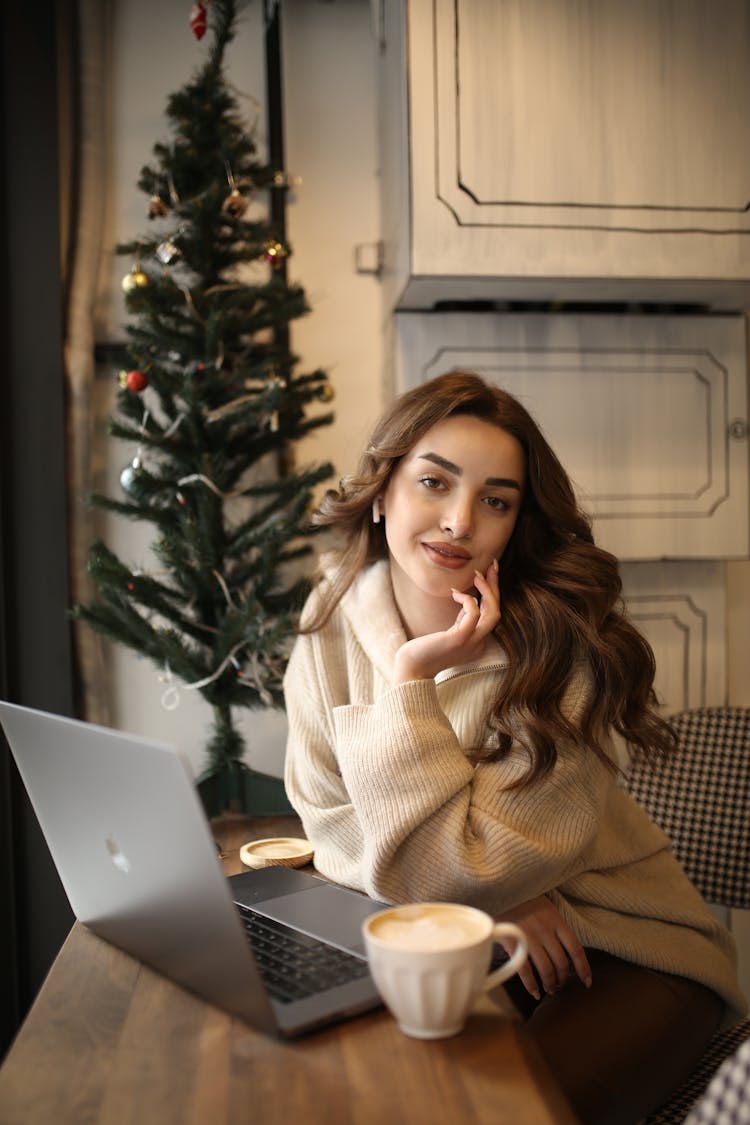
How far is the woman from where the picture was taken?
3.58ft

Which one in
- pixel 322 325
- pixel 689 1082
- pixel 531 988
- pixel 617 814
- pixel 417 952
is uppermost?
pixel 322 325

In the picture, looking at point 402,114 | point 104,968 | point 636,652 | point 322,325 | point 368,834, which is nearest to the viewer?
point 104,968

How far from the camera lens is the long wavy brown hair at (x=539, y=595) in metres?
1.25

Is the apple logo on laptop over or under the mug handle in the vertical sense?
over

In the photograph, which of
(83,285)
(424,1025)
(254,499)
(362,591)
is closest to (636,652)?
(362,591)

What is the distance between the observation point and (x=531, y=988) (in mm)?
1142

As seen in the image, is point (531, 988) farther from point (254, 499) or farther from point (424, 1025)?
point (254, 499)

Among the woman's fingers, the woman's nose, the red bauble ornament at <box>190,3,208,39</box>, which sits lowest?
the woman's fingers

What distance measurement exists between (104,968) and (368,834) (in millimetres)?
334

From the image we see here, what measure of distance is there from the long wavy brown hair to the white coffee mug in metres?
0.43

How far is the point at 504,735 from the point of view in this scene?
48.5 inches

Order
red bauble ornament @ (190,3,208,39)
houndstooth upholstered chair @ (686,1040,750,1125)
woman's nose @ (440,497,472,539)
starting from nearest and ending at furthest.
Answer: houndstooth upholstered chair @ (686,1040,750,1125)
woman's nose @ (440,497,472,539)
red bauble ornament @ (190,3,208,39)

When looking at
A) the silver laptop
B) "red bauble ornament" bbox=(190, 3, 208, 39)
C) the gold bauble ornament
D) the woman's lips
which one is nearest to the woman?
the woman's lips

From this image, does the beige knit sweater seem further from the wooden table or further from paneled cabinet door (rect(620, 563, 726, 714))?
paneled cabinet door (rect(620, 563, 726, 714))
